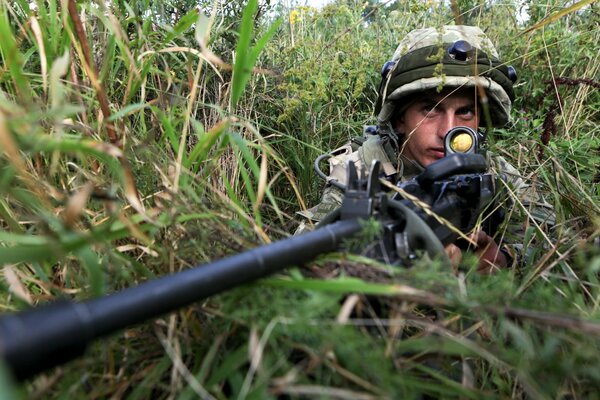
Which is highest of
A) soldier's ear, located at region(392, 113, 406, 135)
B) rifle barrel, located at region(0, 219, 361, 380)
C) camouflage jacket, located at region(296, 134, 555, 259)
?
rifle barrel, located at region(0, 219, 361, 380)

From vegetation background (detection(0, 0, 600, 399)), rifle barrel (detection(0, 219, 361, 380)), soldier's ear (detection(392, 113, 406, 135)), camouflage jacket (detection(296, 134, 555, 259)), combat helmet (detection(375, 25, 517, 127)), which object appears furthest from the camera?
soldier's ear (detection(392, 113, 406, 135))

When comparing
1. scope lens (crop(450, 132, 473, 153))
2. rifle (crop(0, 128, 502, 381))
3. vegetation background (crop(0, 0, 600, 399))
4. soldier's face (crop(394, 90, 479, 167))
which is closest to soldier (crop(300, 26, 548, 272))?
soldier's face (crop(394, 90, 479, 167))

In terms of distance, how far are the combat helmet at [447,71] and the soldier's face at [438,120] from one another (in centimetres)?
7

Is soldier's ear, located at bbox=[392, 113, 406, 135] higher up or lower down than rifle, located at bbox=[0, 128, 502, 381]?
lower down

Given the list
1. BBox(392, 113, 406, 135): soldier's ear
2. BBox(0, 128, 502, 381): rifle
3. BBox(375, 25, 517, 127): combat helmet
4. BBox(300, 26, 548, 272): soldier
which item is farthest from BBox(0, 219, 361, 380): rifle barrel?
BBox(392, 113, 406, 135): soldier's ear

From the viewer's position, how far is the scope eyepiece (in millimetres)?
1687

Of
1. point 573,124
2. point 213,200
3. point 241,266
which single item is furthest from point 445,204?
point 573,124

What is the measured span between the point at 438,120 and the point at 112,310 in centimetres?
209

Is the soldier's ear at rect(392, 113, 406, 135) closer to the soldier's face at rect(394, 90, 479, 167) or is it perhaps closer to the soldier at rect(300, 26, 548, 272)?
the soldier at rect(300, 26, 548, 272)

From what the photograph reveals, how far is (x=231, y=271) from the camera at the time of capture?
0.72 m

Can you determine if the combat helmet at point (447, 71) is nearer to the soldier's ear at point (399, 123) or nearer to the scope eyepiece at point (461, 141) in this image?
the soldier's ear at point (399, 123)

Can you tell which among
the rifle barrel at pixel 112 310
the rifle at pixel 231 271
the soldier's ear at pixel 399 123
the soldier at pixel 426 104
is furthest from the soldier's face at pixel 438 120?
the rifle barrel at pixel 112 310

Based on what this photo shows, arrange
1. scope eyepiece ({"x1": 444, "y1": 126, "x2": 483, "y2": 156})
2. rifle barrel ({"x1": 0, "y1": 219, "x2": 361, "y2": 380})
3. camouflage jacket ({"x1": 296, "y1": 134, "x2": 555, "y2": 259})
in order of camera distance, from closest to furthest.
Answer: rifle barrel ({"x1": 0, "y1": 219, "x2": 361, "y2": 380}), scope eyepiece ({"x1": 444, "y1": 126, "x2": 483, "y2": 156}), camouflage jacket ({"x1": 296, "y1": 134, "x2": 555, "y2": 259})

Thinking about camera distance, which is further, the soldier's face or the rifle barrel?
the soldier's face
